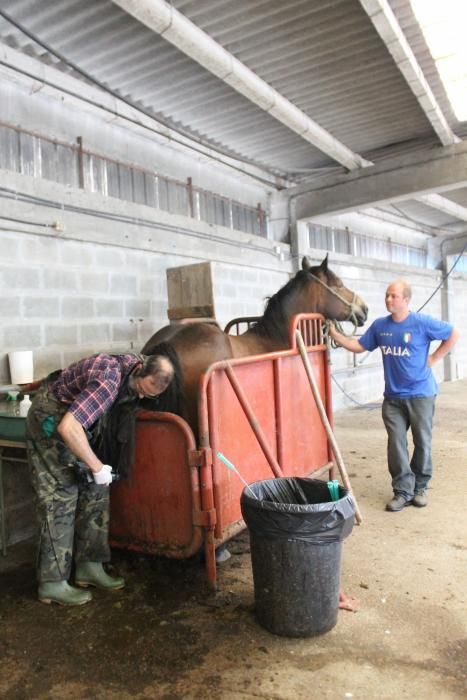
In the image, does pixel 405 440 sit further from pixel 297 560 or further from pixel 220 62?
pixel 220 62

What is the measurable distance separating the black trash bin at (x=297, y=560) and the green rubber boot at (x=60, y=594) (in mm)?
833

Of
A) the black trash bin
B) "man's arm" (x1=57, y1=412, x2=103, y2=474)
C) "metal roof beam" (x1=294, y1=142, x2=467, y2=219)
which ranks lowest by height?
the black trash bin

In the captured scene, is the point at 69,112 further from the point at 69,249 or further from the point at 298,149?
the point at 298,149

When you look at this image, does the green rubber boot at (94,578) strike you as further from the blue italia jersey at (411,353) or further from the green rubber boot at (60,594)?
the blue italia jersey at (411,353)

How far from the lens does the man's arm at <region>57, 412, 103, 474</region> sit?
201cm

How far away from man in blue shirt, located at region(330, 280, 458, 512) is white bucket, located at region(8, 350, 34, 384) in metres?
2.35

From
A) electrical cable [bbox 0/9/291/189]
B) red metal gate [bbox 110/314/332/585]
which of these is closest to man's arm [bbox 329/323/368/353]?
red metal gate [bbox 110/314/332/585]

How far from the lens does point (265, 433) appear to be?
9.36 ft

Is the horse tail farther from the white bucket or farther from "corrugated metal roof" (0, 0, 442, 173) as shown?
"corrugated metal roof" (0, 0, 442, 173)

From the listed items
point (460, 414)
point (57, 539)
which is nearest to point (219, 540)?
point (57, 539)

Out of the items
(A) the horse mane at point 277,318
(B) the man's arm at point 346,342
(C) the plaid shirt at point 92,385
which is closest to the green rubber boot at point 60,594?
(C) the plaid shirt at point 92,385

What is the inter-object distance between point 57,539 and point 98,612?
0.36m

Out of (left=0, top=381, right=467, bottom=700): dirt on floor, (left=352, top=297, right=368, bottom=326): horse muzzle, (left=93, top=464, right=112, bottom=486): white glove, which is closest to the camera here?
(left=0, top=381, right=467, bottom=700): dirt on floor

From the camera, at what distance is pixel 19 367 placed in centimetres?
319
